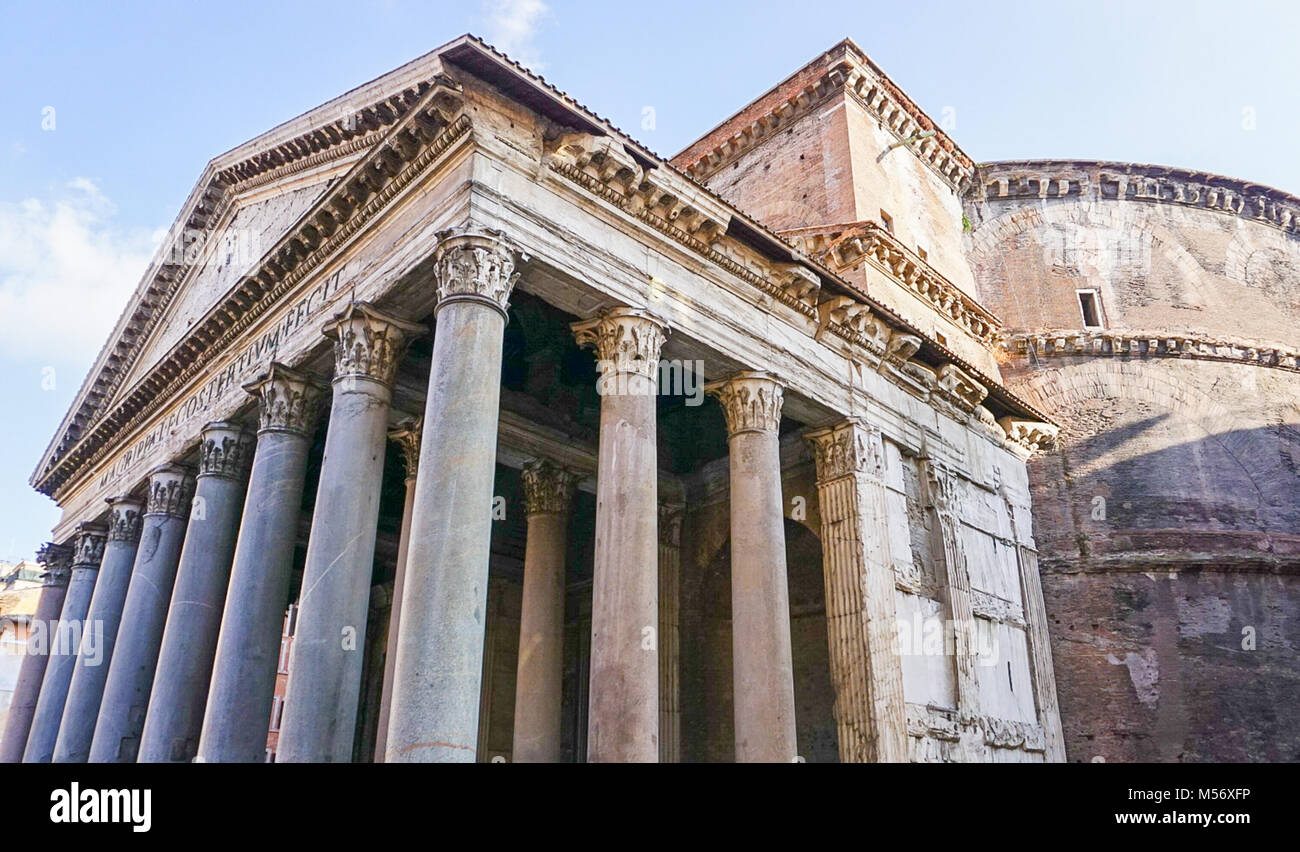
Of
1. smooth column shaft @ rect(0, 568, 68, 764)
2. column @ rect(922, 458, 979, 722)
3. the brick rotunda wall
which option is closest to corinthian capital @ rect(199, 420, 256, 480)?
smooth column shaft @ rect(0, 568, 68, 764)

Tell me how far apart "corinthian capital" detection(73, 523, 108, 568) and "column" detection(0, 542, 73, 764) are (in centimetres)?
130

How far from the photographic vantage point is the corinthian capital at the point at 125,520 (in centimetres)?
1295

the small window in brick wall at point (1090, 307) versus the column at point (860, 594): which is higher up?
the small window in brick wall at point (1090, 307)

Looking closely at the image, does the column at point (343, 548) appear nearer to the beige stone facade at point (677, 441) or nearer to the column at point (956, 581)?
the beige stone facade at point (677, 441)

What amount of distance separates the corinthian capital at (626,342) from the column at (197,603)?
5016 millimetres

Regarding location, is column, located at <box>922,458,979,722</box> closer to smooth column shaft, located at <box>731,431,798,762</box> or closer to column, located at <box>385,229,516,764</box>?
smooth column shaft, located at <box>731,431,798,762</box>

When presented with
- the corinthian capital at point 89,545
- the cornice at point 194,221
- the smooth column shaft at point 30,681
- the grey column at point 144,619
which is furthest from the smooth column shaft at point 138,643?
the smooth column shaft at point 30,681

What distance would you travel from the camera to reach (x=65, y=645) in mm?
13672

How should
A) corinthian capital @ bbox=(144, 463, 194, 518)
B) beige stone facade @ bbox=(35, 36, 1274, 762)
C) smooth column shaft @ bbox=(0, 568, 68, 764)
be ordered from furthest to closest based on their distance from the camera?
smooth column shaft @ bbox=(0, 568, 68, 764)
corinthian capital @ bbox=(144, 463, 194, 518)
beige stone facade @ bbox=(35, 36, 1274, 762)

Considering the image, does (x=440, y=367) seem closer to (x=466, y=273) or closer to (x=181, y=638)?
(x=466, y=273)

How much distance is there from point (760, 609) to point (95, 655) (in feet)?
30.9

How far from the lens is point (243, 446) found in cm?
1078

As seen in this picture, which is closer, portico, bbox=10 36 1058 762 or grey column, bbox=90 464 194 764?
portico, bbox=10 36 1058 762

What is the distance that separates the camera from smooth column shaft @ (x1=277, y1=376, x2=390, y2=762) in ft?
23.4
